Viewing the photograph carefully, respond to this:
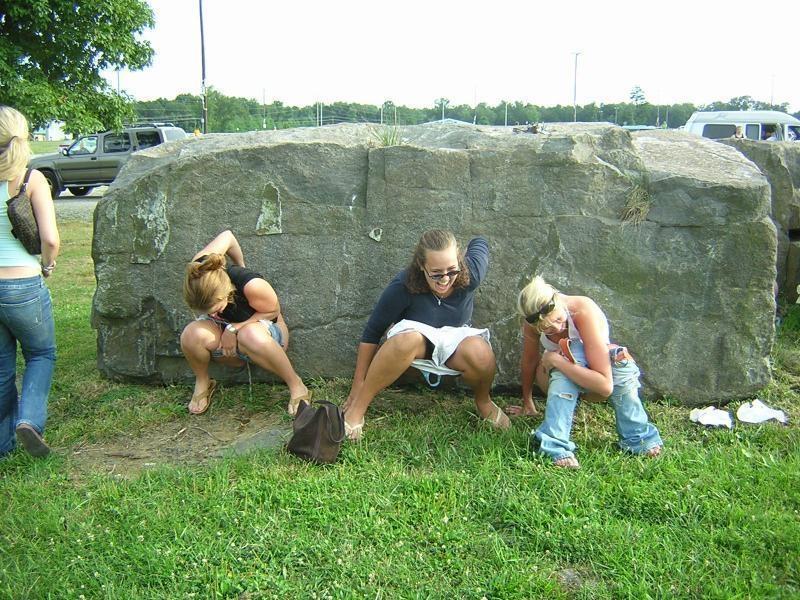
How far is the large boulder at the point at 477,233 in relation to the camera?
3971 millimetres

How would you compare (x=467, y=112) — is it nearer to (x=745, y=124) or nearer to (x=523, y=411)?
(x=745, y=124)

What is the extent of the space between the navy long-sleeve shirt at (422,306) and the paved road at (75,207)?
31.6ft

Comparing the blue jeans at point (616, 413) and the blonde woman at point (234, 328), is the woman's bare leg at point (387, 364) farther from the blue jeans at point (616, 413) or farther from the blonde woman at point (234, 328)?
the blue jeans at point (616, 413)

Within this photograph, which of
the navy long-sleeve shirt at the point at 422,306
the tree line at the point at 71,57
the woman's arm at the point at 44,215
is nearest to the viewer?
the woman's arm at the point at 44,215

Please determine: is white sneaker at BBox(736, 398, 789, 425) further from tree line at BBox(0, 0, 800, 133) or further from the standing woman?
tree line at BBox(0, 0, 800, 133)

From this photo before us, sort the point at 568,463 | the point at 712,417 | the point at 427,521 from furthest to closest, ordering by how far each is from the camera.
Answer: the point at 712,417 → the point at 568,463 → the point at 427,521

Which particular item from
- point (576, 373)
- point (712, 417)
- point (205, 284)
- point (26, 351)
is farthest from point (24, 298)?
point (712, 417)

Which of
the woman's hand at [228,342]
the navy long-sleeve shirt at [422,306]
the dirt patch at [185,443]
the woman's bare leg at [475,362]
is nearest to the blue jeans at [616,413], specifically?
the woman's bare leg at [475,362]

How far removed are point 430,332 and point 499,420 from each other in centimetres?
59

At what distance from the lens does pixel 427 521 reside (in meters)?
2.85

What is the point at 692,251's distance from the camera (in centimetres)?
397

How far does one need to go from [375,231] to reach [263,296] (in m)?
0.75

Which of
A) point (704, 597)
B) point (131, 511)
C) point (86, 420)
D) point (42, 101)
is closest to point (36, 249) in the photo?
point (86, 420)

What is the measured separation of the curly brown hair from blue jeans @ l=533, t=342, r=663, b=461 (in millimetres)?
639
